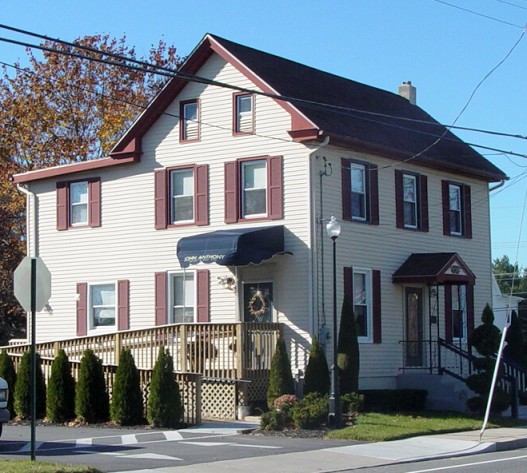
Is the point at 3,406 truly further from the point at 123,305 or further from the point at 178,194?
the point at 178,194

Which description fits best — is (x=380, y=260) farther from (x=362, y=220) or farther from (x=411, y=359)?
(x=411, y=359)

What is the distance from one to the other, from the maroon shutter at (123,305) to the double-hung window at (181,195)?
2384 mm

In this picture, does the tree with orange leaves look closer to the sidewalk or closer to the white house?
the white house

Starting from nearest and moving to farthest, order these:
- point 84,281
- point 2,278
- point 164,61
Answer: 1. point 84,281
2. point 2,278
3. point 164,61

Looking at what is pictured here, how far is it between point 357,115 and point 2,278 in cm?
1918

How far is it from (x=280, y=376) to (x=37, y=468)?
1033 cm

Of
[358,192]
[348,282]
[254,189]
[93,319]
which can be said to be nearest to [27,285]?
[254,189]

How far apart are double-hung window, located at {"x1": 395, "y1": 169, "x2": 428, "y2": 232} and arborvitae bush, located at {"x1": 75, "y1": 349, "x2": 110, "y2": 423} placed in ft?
31.7

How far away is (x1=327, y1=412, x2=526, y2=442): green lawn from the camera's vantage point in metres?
20.2

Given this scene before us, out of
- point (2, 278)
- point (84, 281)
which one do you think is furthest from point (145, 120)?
point (2, 278)

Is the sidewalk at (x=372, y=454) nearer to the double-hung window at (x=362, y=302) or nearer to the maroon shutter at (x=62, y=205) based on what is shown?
the double-hung window at (x=362, y=302)

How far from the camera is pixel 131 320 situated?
28297 mm

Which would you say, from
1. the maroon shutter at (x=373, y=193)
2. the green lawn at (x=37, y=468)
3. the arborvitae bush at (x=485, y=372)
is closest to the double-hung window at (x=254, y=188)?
the maroon shutter at (x=373, y=193)

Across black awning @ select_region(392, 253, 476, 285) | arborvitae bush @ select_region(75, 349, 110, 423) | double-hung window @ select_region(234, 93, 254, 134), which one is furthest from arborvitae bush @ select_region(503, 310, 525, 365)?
arborvitae bush @ select_region(75, 349, 110, 423)
